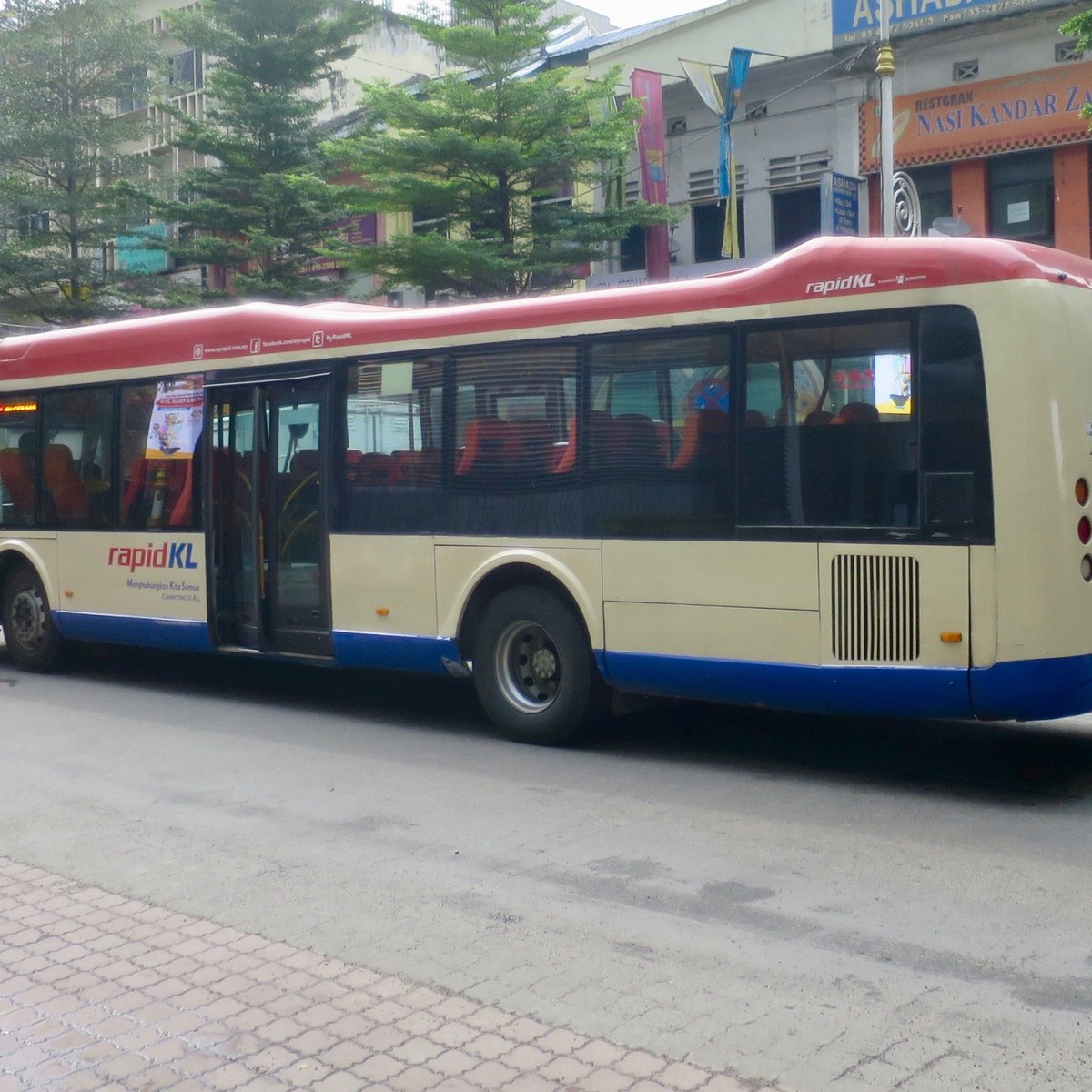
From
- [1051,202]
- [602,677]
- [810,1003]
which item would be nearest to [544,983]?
[810,1003]

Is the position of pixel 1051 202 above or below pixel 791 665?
above

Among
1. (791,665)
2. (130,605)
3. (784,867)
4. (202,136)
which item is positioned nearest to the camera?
(784,867)

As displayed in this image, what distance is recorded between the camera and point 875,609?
730 centimetres

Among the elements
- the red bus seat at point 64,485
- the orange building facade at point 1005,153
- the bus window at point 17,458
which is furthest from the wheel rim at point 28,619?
the orange building facade at point 1005,153

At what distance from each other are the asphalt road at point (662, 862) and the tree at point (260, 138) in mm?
16452

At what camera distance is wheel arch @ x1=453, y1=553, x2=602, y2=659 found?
27.9 ft

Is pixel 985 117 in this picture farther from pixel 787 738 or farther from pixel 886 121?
pixel 787 738

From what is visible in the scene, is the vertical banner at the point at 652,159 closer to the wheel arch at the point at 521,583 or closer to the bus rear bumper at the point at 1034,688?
the wheel arch at the point at 521,583

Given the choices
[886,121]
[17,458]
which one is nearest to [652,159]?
[886,121]

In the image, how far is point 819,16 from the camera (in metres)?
22.6

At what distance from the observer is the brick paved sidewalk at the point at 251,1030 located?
12.8ft

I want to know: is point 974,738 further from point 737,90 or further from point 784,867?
point 737,90

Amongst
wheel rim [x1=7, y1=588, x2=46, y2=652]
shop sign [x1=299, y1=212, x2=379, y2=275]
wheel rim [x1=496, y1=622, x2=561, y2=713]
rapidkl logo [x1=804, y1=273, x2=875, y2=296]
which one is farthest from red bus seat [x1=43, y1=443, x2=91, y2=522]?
shop sign [x1=299, y1=212, x2=379, y2=275]

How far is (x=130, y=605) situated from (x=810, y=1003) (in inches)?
327
